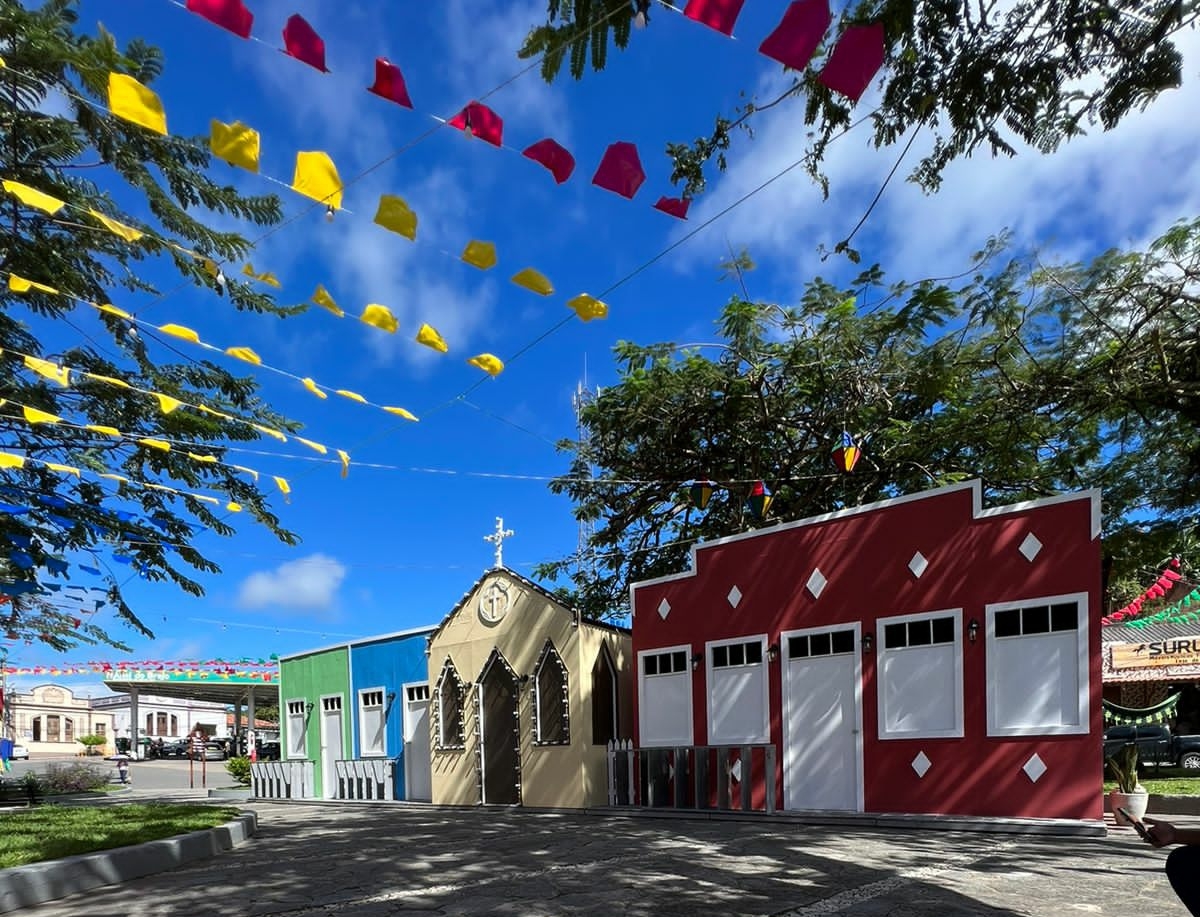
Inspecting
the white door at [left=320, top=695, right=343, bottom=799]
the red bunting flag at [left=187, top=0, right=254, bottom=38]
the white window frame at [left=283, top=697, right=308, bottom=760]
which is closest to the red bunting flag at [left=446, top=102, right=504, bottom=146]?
the red bunting flag at [left=187, top=0, right=254, bottom=38]

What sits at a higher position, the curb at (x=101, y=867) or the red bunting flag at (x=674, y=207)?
the red bunting flag at (x=674, y=207)

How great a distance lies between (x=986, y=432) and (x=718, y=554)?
476 centimetres

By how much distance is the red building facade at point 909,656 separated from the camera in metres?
9.80

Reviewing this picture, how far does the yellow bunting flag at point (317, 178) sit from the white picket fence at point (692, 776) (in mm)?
9541

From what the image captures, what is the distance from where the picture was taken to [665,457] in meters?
18.3

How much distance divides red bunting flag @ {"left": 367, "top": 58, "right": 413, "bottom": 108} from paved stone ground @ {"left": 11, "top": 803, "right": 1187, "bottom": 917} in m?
5.09

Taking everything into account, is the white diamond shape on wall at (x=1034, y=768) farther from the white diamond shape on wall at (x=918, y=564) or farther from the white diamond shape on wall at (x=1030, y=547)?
the white diamond shape on wall at (x=918, y=564)

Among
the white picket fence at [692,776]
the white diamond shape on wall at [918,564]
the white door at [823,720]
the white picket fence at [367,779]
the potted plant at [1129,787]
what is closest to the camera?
the potted plant at [1129,787]

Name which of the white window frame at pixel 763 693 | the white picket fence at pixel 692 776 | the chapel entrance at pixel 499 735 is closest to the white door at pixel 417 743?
the chapel entrance at pixel 499 735

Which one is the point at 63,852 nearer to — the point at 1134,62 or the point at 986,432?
the point at 1134,62

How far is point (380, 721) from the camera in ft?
65.7

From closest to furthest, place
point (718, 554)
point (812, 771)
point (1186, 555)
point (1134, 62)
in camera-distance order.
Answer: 1. point (1134, 62)
2. point (812, 771)
3. point (718, 554)
4. point (1186, 555)

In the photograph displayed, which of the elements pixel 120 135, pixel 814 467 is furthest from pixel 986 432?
pixel 120 135

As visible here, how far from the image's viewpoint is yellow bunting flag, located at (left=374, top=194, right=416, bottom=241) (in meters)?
5.40
